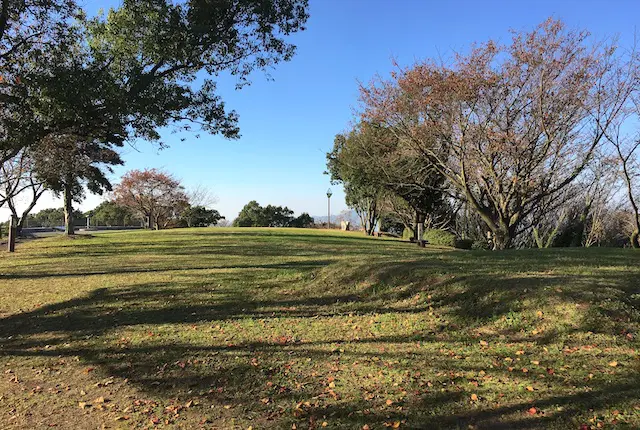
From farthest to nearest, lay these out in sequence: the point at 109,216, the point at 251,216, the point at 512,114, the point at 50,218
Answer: the point at 50,218
the point at 109,216
the point at 251,216
the point at 512,114

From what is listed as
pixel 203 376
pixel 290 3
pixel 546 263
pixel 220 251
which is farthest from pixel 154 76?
pixel 546 263

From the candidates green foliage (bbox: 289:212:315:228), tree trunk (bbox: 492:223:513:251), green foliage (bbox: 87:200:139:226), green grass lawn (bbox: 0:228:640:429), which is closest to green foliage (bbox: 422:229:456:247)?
tree trunk (bbox: 492:223:513:251)

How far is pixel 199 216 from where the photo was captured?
4259 centimetres

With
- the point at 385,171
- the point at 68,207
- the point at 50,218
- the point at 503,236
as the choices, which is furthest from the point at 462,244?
the point at 50,218

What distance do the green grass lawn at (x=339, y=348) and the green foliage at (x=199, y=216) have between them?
3309 cm

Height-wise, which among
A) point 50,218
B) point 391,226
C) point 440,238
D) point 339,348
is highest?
point 50,218

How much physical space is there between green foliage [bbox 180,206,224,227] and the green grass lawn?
109 feet

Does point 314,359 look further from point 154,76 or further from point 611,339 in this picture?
point 154,76

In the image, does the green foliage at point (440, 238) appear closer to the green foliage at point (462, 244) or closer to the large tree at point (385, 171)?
the green foliage at point (462, 244)

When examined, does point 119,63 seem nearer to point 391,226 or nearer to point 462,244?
point 462,244

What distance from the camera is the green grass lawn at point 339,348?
136 inches

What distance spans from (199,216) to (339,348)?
39659mm

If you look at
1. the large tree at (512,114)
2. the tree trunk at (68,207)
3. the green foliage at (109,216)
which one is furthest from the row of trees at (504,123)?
the green foliage at (109,216)

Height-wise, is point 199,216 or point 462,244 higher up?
point 199,216
